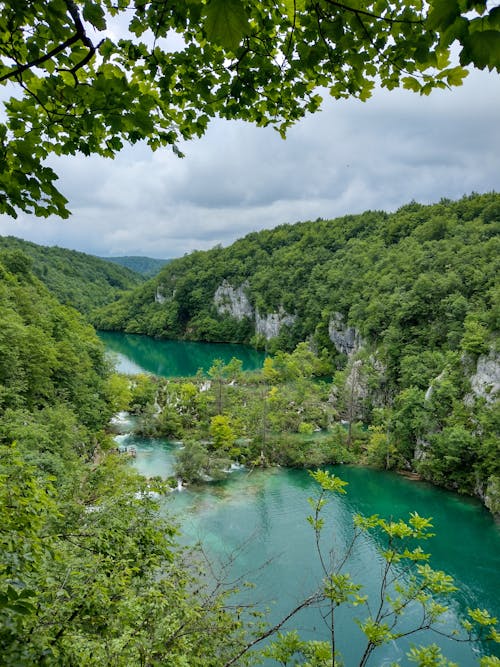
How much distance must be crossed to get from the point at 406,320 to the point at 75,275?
97.4 m

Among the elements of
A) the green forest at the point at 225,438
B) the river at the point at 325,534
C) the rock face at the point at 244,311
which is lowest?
the river at the point at 325,534

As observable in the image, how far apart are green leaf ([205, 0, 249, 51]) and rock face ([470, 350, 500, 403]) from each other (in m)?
21.8

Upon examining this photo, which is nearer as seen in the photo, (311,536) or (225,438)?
(311,536)

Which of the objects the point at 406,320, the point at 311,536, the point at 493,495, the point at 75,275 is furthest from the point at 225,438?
the point at 75,275


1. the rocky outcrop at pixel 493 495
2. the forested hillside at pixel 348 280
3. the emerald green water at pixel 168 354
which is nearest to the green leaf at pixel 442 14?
the rocky outcrop at pixel 493 495

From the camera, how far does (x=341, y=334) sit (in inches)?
1905

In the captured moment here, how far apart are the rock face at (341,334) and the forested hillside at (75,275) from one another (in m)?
53.8

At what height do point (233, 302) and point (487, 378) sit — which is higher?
point (233, 302)

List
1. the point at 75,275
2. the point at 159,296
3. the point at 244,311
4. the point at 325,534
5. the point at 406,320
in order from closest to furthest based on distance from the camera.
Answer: the point at 325,534 → the point at 406,320 → the point at 244,311 → the point at 159,296 → the point at 75,275

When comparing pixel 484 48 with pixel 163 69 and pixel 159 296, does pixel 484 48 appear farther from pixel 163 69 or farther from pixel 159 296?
pixel 159 296

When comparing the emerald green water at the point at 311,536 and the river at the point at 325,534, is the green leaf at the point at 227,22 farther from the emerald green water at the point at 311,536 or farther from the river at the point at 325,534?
the river at the point at 325,534

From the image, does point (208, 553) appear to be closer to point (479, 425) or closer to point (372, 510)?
point (372, 510)

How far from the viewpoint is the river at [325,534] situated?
11.9 meters

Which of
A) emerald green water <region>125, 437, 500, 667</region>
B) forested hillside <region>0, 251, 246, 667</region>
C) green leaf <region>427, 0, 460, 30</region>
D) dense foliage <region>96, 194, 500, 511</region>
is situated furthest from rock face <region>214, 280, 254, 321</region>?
green leaf <region>427, 0, 460, 30</region>
